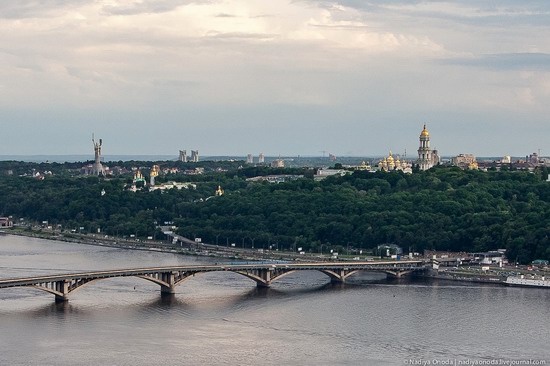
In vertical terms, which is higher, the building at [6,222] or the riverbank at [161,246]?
the building at [6,222]

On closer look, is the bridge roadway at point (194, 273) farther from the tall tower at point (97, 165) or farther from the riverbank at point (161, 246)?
the tall tower at point (97, 165)

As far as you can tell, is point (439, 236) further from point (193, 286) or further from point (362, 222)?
point (193, 286)

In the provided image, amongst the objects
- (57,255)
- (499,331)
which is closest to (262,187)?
(57,255)

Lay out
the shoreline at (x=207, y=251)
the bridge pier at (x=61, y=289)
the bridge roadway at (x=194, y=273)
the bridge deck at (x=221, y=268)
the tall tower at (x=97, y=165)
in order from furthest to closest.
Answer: the tall tower at (x=97, y=165), the shoreline at (x=207, y=251), the bridge pier at (x=61, y=289), the bridge roadway at (x=194, y=273), the bridge deck at (x=221, y=268)

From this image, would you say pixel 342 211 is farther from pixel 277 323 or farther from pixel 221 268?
pixel 277 323

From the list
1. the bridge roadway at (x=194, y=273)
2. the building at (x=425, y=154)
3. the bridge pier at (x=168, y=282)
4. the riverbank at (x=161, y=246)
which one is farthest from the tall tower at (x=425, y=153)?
the bridge pier at (x=168, y=282)

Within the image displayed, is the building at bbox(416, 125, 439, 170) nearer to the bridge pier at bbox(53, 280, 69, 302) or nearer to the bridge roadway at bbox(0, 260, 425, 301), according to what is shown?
the bridge roadway at bbox(0, 260, 425, 301)
